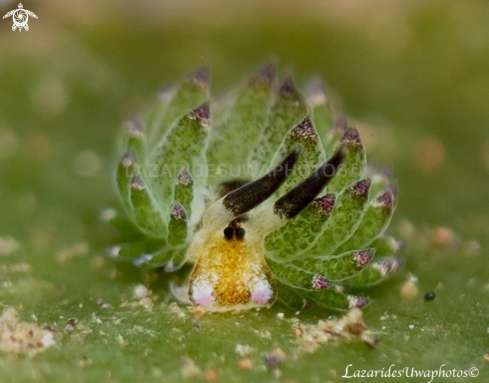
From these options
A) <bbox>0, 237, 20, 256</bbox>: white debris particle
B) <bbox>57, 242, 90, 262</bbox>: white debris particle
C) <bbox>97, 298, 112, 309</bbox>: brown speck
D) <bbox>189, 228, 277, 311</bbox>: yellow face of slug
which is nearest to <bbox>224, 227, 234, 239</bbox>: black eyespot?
<bbox>189, 228, 277, 311</bbox>: yellow face of slug

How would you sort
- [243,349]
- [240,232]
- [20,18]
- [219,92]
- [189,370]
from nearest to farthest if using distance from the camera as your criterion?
[189,370]
[243,349]
[240,232]
[219,92]
[20,18]

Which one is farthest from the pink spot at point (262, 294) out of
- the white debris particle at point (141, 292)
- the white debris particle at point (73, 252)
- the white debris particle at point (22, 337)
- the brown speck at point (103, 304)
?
the white debris particle at point (73, 252)

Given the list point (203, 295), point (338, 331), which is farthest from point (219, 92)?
point (338, 331)

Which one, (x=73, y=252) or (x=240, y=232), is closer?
(x=240, y=232)

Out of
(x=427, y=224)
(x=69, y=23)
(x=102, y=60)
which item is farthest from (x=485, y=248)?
(x=69, y=23)

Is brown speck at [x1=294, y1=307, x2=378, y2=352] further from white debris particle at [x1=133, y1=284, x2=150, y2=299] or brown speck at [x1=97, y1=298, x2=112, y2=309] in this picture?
brown speck at [x1=97, y1=298, x2=112, y2=309]

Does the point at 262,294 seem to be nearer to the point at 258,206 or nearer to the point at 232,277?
the point at 232,277
